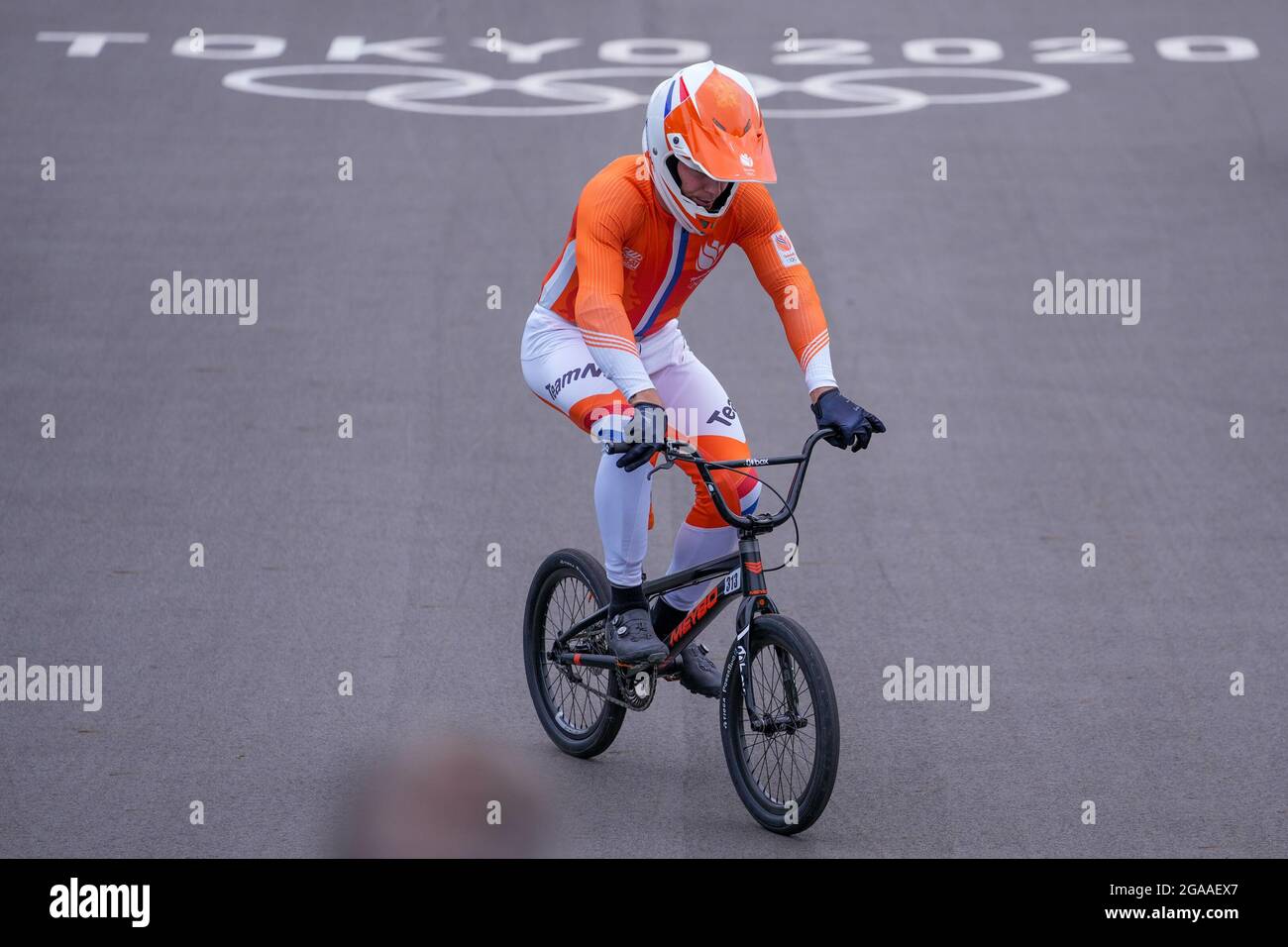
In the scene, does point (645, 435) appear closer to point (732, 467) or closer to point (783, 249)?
point (732, 467)

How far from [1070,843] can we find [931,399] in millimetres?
4473

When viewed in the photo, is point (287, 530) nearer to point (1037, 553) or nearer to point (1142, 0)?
point (1037, 553)

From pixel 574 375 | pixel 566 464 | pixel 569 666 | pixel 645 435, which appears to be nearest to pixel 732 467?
pixel 645 435

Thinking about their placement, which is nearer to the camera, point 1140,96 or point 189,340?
point 189,340

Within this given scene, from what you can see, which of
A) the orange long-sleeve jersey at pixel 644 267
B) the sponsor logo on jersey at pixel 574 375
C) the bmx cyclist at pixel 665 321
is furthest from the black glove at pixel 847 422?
the sponsor logo on jersey at pixel 574 375

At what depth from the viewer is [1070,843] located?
4.76 m

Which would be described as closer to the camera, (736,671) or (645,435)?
(645,435)

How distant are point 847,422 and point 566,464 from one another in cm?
364

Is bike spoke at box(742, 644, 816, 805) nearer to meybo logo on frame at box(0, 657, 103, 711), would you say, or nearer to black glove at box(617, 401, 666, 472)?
black glove at box(617, 401, 666, 472)

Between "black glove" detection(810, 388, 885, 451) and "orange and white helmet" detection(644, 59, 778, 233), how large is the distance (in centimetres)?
71

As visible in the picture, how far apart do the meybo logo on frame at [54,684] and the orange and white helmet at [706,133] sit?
9.59 feet

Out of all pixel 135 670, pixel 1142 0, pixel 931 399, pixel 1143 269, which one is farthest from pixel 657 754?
pixel 1142 0

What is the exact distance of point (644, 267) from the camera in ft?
16.6

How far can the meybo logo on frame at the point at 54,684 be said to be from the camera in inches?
225
